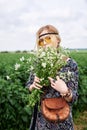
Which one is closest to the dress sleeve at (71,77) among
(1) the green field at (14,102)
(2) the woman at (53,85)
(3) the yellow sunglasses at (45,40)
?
(2) the woman at (53,85)

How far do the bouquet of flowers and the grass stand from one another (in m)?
5.06

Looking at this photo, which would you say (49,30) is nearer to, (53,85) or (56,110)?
(53,85)

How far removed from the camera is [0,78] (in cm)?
756

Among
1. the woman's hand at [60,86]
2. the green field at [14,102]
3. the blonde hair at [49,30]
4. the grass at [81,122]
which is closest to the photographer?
the woman's hand at [60,86]

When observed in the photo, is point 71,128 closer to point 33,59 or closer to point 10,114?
point 33,59

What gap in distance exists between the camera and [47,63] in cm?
355

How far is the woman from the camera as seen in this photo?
3543 millimetres

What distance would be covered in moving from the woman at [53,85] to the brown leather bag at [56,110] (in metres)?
0.06

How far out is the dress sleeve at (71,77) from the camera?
3.55m

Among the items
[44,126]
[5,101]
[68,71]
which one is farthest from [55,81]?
[5,101]

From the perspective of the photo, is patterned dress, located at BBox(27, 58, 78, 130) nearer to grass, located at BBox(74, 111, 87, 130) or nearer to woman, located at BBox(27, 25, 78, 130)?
woman, located at BBox(27, 25, 78, 130)

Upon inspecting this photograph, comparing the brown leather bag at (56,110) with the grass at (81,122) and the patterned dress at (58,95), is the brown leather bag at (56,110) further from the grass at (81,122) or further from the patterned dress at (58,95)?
the grass at (81,122)

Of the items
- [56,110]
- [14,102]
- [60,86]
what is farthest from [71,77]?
[14,102]

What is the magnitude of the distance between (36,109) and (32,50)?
52cm
